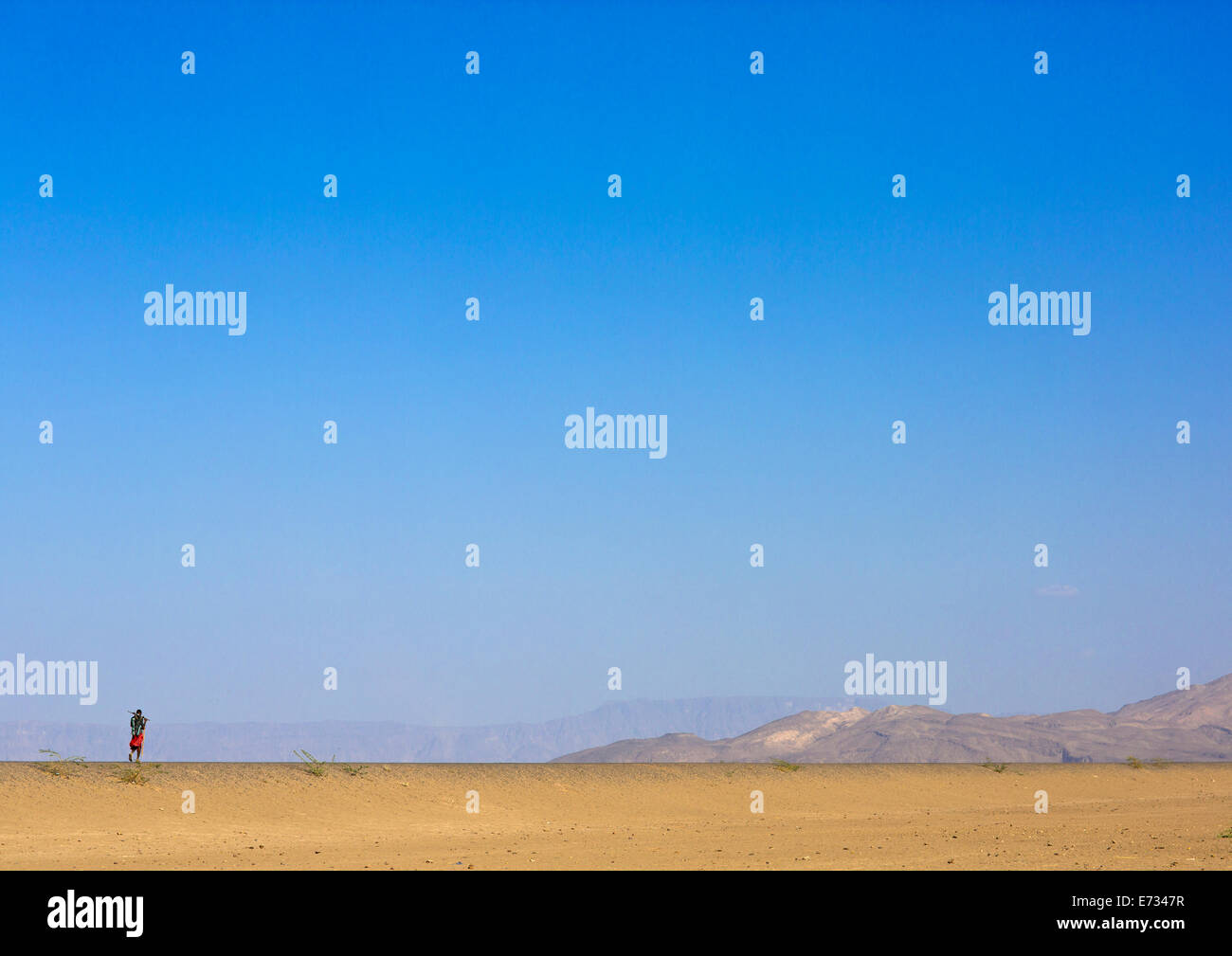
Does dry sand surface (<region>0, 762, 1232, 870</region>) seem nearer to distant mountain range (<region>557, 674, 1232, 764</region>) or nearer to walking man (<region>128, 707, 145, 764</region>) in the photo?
walking man (<region>128, 707, 145, 764</region>)

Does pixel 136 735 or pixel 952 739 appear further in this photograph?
pixel 952 739

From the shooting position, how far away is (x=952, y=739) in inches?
4464

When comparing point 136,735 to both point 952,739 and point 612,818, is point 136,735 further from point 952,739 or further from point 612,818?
point 952,739

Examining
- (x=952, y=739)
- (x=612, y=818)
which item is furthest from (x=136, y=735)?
(x=952, y=739)

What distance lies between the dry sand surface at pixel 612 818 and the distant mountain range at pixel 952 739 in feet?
187

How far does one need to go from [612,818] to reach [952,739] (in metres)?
86.8

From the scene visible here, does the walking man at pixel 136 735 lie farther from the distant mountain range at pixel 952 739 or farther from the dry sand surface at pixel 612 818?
the distant mountain range at pixel 952 739

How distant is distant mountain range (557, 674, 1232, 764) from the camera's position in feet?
352
